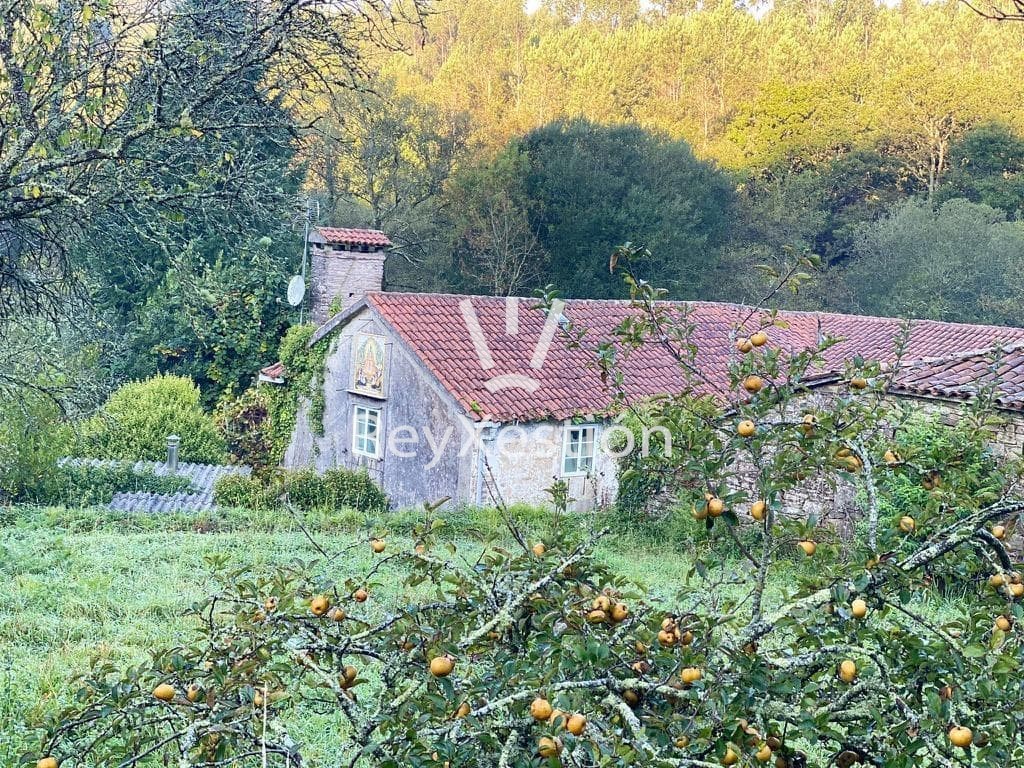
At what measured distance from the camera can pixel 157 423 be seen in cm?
2286

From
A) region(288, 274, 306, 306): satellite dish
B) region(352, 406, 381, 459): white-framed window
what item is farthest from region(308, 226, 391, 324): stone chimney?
region(352, 406, 381, 459): white-framed window

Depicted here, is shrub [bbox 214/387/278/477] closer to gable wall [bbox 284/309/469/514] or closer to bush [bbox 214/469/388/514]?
gable wall [bbox 284/309/469/514]

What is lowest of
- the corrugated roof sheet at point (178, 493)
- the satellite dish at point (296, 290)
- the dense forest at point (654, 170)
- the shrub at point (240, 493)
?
the corrugated roof sheet at point (178, 493)

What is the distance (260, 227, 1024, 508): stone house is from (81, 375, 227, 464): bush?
3.31 m

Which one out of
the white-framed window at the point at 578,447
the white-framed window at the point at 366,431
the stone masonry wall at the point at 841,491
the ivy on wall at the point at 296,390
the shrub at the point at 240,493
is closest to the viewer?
the stone masonry wall at the point at 841,491

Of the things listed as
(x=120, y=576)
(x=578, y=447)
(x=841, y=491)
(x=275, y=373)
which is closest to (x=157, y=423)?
(x=275, y=373)

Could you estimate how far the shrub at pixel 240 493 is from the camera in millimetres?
15547

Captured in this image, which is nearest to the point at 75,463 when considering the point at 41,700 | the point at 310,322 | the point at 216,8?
the point at 310,322

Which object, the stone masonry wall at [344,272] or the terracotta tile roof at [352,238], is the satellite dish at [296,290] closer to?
the stone masonry wall at [344,272]

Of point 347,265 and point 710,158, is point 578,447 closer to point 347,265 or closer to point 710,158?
point 347,265

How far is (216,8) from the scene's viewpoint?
437 cm

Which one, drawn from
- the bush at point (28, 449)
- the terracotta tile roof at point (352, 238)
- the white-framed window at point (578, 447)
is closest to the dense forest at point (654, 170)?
the terracotta tile roof at point (352, 238)

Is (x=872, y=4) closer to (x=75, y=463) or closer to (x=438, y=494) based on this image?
(x=438, y=494)

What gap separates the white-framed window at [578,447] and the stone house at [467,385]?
0.08 feet
